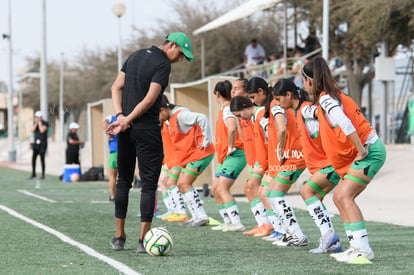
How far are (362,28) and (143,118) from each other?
1720 centimetres

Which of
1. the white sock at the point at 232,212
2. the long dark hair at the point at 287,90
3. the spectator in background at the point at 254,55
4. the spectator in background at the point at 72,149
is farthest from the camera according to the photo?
the spectator in background at the point at 254,55

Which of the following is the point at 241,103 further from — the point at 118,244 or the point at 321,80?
the point at 118,244

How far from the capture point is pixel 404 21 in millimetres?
22891

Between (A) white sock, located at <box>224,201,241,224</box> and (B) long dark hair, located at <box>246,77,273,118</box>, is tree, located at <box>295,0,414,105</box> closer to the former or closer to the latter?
(A) white sock, located at <box>224,201,241,224</box>

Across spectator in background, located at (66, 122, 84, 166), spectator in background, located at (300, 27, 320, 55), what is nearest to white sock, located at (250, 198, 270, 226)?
spectator in background, located at (66, 122, 84, 166)

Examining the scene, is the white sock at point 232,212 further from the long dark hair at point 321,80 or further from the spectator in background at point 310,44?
the spectator in background at point 310,44

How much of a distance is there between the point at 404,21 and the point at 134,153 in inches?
654

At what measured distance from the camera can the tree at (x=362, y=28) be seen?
22141mm

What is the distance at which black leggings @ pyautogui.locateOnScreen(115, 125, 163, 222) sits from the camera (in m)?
7.67

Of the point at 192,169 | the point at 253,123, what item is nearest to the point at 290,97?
the point at 253,123

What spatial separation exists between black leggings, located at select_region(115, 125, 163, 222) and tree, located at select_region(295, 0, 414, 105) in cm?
1423

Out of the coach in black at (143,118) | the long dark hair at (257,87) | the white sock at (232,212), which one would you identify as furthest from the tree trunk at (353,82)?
the coach in black at (143,118)

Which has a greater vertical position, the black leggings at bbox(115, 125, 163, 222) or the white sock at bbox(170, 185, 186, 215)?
the black leggings at bbox(115, 125, 163, 222)

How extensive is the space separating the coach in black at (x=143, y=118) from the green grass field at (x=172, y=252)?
1.85ft
